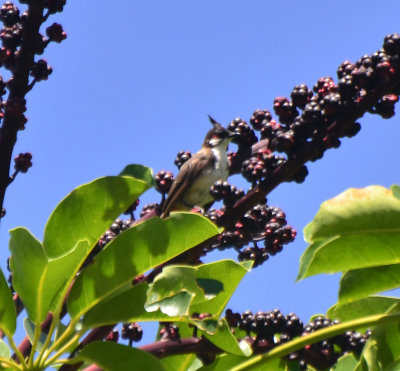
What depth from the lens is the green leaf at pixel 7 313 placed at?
88.9 inches

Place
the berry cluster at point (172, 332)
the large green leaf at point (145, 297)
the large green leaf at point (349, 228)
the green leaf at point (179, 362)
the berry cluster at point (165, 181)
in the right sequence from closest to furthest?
the large green leaf at point (349, 228) < the large green leaf at point (145, 297) < the berry cluster at point (172, 332) < the green leaf at point (179, 362) < the berry cluster at point (165, 181)

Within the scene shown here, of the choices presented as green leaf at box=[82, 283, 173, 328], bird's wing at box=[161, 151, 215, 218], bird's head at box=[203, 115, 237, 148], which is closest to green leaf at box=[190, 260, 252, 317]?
green leaf at box=[82, 283, 173, 328]

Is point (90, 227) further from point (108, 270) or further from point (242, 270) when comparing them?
point (242, 270)

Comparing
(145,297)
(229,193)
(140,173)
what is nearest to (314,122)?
(229,193)

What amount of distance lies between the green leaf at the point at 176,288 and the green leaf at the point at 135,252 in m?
0.19

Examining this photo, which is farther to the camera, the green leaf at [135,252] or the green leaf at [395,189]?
the green leaf at [135,252]

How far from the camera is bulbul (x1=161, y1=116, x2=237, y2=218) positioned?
6.38 metres

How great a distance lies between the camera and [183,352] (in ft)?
7.34

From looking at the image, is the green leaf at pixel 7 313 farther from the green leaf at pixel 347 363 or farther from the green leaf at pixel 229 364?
the green leaf at pixel 347 363

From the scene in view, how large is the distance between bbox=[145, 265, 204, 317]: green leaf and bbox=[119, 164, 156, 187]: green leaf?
30cm

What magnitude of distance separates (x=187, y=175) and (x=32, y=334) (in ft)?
14.0

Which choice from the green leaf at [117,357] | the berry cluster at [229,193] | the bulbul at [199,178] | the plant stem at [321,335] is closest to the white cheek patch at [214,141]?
the bulbul at [199,178]

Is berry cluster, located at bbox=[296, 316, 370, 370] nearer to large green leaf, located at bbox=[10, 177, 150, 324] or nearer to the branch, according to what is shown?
large green leaf, located at bbox=[10, 177, 150, 324]

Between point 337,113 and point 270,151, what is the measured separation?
0.25 meters
